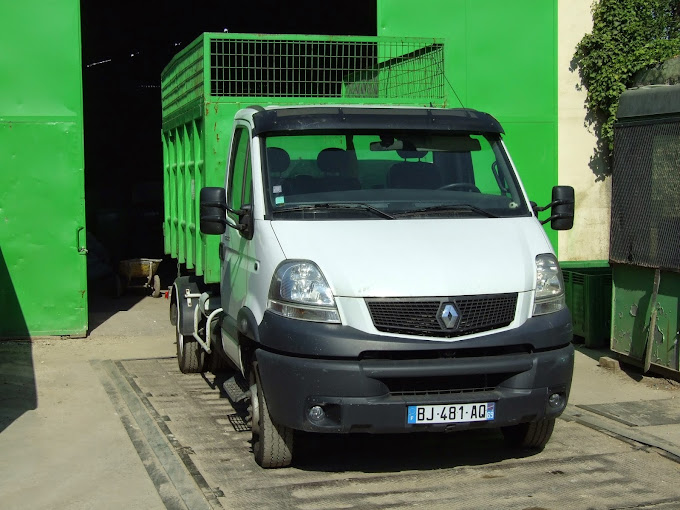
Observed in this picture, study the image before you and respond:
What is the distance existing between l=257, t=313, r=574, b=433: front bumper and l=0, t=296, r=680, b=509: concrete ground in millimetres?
511

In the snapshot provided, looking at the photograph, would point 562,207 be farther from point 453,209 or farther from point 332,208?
point 332,208

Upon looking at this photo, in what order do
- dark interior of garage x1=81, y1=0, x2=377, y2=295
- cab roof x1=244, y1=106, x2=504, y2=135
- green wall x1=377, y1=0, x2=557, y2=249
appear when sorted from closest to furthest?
cab roof x1=244, y1=106, x2=504, y2=135 → green wall x1=377, y1=0, x2=557, y2=249 → dark interior of garage x1=81, y1=0, x2=377, y2=295

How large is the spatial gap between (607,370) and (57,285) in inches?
252

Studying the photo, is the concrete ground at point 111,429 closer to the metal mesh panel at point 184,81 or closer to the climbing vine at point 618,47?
the metal mesh panel at point 184,81

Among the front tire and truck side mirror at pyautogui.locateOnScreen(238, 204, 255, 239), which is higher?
truck side mirror at pyautogui.locateOnScreen(238, 204, 255, 239)

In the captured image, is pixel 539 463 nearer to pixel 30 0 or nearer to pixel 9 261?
pixel 9 261

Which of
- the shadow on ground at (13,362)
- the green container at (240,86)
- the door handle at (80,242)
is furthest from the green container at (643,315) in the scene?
the door handle at (80,242)

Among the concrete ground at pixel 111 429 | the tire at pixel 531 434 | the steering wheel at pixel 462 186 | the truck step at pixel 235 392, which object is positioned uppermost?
the steering wheel at pixel 462 186

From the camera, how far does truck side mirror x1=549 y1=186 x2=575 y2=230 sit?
663 cm

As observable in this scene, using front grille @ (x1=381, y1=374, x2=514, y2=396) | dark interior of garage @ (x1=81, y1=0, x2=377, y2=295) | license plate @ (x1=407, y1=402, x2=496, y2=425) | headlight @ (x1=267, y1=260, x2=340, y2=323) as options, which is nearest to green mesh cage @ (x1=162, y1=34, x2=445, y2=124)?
headlight @ (x1=267, y1=260, x2=340, y2=323)

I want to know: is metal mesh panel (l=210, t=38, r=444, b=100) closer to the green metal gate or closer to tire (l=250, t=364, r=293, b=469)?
the green metal gate

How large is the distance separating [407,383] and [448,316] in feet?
1.53

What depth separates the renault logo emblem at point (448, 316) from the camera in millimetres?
5488

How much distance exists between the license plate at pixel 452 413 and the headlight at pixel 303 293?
722 mm
